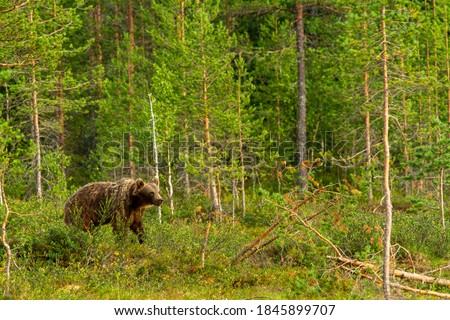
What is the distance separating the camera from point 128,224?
12.0 m

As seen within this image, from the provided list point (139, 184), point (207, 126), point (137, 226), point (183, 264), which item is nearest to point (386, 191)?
point (183, 264)

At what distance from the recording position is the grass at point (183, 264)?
30.6 feet

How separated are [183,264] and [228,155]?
10581 millimetres

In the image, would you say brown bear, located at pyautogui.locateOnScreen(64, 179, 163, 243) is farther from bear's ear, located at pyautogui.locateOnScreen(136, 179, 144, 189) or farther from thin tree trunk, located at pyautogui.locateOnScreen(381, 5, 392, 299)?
thin tree trunk, located at pyautogui.locateOnScreen(381, 5, 392, 299)

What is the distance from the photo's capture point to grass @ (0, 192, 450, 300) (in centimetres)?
932

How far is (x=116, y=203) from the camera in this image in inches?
478

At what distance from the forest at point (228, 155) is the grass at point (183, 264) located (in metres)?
0.05

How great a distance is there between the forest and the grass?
0.05 metres

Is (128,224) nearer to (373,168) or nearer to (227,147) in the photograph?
(373,168)

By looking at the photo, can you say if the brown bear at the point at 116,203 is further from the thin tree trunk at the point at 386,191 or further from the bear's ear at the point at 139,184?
the thin tree trunk at the point at 386,191

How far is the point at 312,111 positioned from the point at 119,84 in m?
9.90

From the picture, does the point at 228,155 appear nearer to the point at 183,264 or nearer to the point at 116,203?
the point at 116,203
